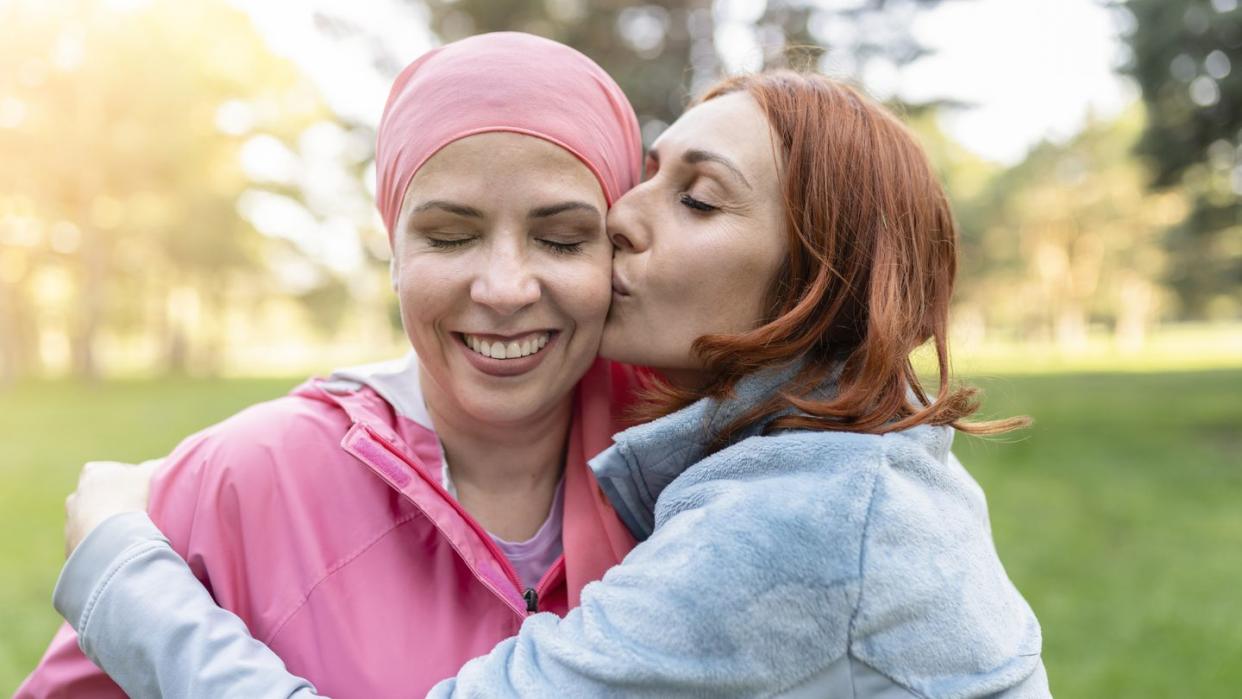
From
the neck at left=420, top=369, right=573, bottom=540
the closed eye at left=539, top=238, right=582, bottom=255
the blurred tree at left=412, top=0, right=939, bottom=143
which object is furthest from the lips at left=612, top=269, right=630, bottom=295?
the blurred tree at left=412, top=0, right=939, bottom=143

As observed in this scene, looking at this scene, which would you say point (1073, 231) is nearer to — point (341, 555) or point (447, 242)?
point (447, 242)

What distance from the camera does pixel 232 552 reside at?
77.5 inches

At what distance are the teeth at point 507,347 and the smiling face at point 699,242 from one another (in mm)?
185

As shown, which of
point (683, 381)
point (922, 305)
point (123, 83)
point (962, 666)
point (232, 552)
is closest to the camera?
point (962, 666)

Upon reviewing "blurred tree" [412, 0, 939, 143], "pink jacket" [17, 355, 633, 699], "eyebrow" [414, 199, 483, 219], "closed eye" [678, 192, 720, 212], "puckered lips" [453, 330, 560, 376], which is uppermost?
"blurred tree" [412, 0, 939, 143]

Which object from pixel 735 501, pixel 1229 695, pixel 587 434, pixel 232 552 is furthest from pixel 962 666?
pixel 1229 695

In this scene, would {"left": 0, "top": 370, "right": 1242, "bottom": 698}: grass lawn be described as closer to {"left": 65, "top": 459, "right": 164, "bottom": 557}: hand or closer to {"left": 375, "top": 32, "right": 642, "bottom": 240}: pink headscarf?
{"left": 375, "top": 32, "right": 642, "bottom": 240}: pink headscarf

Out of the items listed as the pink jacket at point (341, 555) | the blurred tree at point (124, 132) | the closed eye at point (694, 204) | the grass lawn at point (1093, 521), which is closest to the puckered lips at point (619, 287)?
the closed eye at point (694, 204)

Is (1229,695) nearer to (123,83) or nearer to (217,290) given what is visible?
(123,83)

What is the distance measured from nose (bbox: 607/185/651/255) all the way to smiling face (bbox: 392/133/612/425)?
3cm

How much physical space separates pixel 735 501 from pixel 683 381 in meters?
0.66

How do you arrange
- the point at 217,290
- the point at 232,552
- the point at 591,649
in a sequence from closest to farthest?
the point at 591,649 < the point at 232,552 < the point at 217,290

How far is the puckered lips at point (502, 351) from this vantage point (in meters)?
2.11

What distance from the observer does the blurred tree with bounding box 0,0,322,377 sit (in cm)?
2252
